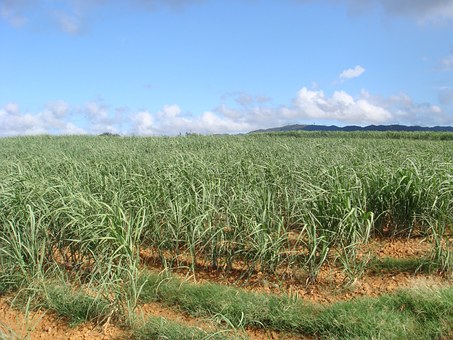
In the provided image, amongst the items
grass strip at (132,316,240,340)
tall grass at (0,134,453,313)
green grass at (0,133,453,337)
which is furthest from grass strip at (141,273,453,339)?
tall grass at (0,134,453,313)

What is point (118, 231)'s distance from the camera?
333cm

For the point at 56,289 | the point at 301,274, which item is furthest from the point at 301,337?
the point at 56,289

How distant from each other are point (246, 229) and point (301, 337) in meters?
1.16

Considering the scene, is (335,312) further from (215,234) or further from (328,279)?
(215,234)

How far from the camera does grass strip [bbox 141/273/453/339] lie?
272 cm

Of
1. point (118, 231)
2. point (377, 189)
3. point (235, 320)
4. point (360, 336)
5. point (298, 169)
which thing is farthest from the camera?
point (298, 169)

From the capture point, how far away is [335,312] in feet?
9.53

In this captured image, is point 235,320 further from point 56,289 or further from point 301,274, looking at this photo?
point 56,289

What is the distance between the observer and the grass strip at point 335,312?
272 cm

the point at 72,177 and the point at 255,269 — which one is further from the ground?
the point at 72,177

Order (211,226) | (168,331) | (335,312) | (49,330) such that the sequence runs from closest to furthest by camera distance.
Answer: (168,331)
(335,312)
(49,330)
(211,226)

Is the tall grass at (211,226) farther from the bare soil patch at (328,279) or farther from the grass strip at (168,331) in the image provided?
the grass strip at (168,331)

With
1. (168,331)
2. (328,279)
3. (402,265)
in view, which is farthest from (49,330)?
(402,265)

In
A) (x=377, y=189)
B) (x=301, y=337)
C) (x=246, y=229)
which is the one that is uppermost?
(x=377, y=189)
